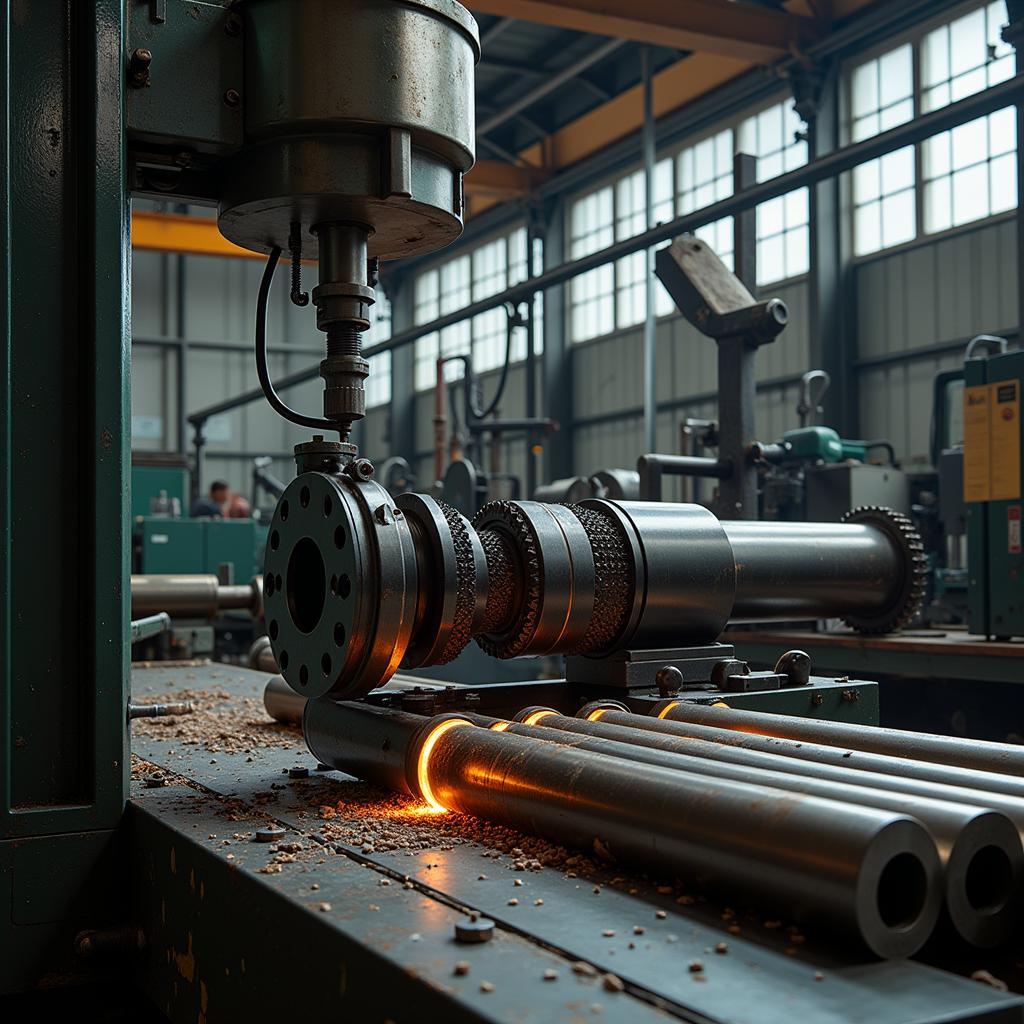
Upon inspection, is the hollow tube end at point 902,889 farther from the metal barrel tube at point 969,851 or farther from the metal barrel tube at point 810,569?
the metal barrel tube at point 810,569

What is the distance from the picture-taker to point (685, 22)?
6965 mm

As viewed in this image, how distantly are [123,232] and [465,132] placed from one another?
1.46 ft

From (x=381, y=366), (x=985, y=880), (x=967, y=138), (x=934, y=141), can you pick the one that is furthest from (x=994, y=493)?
(x=381, y=366)

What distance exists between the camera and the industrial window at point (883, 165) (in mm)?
7484

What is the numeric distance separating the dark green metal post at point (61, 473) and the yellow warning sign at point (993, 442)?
2.54 m

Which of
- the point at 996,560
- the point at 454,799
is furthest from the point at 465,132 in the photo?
the point at 996,560

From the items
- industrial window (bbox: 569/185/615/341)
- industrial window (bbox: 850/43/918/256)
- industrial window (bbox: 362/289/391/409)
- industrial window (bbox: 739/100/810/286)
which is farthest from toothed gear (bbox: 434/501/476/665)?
industrial window (bbox: 362/289/391/409)

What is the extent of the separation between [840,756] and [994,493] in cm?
238

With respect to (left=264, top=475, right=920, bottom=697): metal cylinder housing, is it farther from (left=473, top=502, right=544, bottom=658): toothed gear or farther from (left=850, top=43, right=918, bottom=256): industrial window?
(left=850, top=43, right=918, bottom=256): industrial window

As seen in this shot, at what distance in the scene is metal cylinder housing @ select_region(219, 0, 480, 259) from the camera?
1.35 m

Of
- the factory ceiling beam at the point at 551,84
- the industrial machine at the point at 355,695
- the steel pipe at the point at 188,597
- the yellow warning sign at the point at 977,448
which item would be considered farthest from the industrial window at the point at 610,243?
the industrial machine at the point at 355,695

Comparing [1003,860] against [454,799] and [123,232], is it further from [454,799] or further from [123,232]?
[123,232]

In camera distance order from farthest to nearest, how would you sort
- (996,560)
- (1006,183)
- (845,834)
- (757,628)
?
(1006,183), (757,628), (996,560), (845,834)

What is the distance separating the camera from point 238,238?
1.61m
